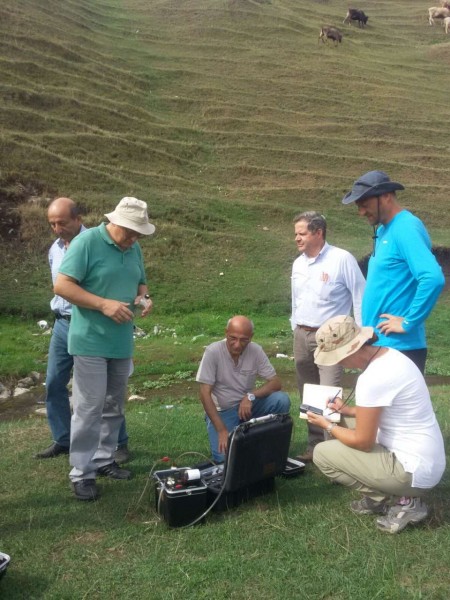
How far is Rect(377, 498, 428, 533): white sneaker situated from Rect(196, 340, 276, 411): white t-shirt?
164cm

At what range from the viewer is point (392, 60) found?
45312 millimetres

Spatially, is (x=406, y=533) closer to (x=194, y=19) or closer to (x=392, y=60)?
(x=392, y=60)

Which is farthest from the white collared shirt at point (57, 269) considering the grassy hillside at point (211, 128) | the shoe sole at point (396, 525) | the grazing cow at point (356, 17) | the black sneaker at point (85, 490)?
the grazing cow at point (356, 17)

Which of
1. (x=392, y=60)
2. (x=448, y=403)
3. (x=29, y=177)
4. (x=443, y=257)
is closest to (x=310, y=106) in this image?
(x=392, y=60)

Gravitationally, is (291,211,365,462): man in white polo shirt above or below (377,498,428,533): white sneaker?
above

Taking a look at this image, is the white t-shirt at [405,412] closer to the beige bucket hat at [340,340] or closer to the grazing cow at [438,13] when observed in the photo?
the beige bucket hat at [340,340]

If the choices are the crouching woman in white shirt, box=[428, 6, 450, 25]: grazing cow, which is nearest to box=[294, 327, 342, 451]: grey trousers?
the crouching woman in white shirt

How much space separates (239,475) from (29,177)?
17113 mm

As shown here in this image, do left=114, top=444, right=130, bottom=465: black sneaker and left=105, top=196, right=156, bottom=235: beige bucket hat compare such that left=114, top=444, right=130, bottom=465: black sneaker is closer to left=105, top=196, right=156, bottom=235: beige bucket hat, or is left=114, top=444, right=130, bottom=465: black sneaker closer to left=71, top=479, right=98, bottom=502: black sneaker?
left=71, top=479, right=98, bottom=502: black sneaker

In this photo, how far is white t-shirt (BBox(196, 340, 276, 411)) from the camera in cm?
506

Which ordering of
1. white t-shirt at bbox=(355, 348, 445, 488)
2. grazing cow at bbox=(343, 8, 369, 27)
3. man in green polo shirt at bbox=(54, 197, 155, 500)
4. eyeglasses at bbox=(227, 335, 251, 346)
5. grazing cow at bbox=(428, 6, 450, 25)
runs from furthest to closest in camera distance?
grazing cow at bbox=(428, 6, 450, 25) → grazing cow at bbox=(343, 8, 369, 27) → eyeglasses at bbox=(227, 335, 251, 346) → man in green polo shirt at bbox=(54, 197, 155, 500) → white t-shirt at bbox=(355, 348, 445, 488)

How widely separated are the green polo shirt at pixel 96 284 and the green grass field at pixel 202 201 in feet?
3.52

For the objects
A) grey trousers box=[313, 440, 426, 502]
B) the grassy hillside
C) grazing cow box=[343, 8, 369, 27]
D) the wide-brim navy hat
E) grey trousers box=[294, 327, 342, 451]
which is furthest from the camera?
grazing cow box=[343, 8, 369, 27]

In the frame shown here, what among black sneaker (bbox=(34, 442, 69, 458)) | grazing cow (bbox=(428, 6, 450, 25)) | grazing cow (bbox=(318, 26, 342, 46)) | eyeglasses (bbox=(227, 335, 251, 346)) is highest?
grazing cow (bbox=(428, 6, 450, 25))
